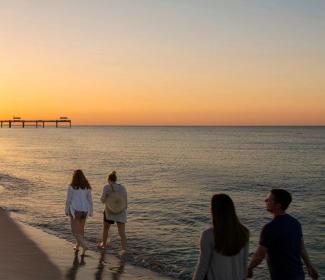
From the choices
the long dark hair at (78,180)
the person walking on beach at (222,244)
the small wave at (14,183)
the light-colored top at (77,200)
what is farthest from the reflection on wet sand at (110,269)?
the small wave at (14,183)

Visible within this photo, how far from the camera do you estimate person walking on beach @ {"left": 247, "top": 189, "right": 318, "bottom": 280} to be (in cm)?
488

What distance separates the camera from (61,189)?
2731cm

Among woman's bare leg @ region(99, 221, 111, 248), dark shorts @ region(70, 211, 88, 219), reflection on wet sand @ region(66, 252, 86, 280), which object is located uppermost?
dark shorts @ region(70, 211, 88, 219)

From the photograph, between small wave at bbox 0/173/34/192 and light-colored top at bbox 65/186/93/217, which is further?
small wave at bbox 0/173/34/192

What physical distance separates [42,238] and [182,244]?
146 inches

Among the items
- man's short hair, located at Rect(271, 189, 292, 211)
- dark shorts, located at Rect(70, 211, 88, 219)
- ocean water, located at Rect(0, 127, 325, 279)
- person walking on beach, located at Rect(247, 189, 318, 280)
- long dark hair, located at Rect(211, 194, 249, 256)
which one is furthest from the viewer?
ocean water, located at Rect(0, 127, 325, 279)

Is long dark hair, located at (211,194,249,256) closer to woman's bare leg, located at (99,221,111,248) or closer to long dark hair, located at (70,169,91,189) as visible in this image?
long dark hair, located at (70,169,91,189)

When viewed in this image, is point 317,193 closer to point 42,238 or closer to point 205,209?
point 205,209

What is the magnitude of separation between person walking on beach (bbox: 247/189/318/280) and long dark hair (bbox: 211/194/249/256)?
52 cm

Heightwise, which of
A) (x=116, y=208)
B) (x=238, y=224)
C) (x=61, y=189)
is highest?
(x=238, y=224)

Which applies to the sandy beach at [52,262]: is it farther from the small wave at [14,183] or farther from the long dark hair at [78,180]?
the small wave at [14,183]

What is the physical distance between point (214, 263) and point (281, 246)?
78cm

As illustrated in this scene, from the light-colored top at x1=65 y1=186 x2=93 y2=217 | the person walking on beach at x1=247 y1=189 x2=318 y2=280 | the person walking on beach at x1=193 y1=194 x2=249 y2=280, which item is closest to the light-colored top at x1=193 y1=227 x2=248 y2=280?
the person walking on beach at x1=193 y1=194 x2=249 y2=280

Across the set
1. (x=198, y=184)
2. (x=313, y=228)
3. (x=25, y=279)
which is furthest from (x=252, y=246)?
(x=198, y=184)
